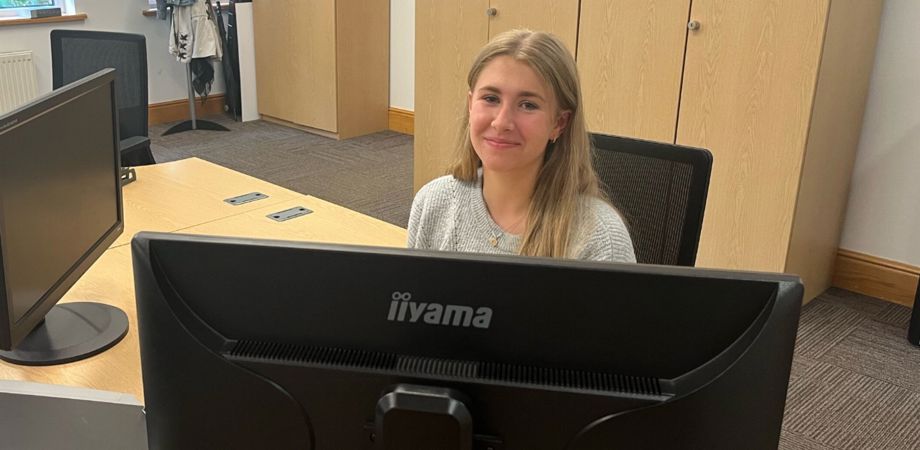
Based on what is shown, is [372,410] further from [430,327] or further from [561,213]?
[561,213]

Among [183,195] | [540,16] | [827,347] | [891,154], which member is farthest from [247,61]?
[827,347]

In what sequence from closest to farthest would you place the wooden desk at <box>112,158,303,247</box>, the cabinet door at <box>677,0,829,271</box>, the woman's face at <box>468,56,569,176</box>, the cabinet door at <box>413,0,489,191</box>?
the woman's face at <box>468,56,569,176</box> < the wooden desk at <box>112,158,303,247</box> < the cabinet door at <box>677,0,829,271</box> < the cabinet door at <box>413,0,489,191</box>

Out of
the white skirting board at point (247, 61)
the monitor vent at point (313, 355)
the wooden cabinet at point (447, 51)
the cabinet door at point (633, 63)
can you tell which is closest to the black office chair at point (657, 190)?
the monitor vent at point (313, 355)

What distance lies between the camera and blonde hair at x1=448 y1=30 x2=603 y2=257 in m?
1.34

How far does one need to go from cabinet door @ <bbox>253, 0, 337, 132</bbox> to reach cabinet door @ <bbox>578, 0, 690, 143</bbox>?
7.92 ft

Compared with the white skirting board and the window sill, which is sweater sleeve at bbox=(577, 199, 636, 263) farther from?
the white skirting board

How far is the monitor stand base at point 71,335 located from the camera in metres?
1.45

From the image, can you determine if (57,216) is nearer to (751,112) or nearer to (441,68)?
(751,112)

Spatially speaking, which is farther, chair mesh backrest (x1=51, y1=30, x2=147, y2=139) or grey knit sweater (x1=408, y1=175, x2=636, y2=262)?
chair mesh backrest (x1=51, y1=30, x2=147, y2=139)

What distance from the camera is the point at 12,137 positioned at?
122 cm

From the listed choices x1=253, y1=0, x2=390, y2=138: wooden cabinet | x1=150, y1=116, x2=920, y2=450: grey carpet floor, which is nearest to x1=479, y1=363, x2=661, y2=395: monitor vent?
x1=150, y1=116, x2=920, y2=450: grey carpet floor

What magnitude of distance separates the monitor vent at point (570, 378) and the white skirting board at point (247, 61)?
5.39 m

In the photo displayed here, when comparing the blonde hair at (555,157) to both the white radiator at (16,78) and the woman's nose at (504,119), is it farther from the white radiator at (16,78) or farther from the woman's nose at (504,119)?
the white radiator at (16,78)

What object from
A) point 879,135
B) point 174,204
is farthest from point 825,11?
point 174,204
